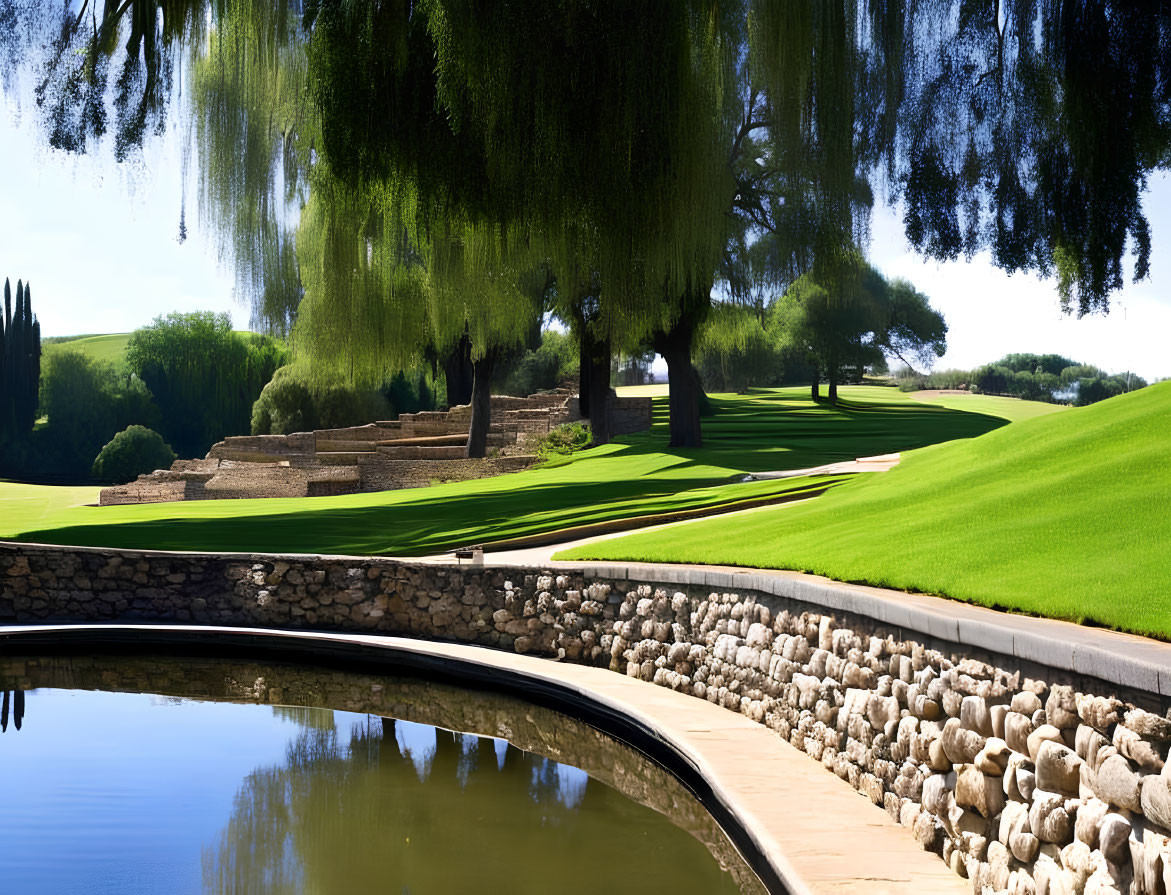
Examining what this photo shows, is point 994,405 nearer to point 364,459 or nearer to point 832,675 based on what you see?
point 364,459

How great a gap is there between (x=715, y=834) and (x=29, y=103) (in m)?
11.3

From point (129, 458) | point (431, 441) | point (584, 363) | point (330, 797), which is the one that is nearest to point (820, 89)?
point (330, 797)

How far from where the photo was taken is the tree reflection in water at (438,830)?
5879mm

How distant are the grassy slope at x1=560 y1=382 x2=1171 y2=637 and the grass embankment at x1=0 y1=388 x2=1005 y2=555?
15.2ft

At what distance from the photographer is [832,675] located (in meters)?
6.53

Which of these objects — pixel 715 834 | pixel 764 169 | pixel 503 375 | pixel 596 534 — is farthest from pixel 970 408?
pixel 715 834

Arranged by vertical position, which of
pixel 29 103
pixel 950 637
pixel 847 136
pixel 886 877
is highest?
pixel 29 103

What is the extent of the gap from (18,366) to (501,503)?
4618cm

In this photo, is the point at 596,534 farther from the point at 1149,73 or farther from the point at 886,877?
the point at 886,877

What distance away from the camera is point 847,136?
10.0m

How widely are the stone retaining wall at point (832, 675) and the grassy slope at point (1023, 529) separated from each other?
65cm

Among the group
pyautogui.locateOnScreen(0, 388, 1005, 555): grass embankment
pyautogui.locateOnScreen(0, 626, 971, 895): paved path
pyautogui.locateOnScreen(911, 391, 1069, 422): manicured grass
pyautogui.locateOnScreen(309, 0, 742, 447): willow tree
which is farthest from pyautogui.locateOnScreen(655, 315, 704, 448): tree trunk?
pyautogui.locateOnScreen(911, 391, 1069, 422): manicured grass

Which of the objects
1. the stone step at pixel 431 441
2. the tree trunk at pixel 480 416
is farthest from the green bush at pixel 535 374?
the tree trunk at pixel 480 416

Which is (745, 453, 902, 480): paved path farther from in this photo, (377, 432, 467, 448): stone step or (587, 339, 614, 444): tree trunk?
(377, 432, 467, 448): stone step
